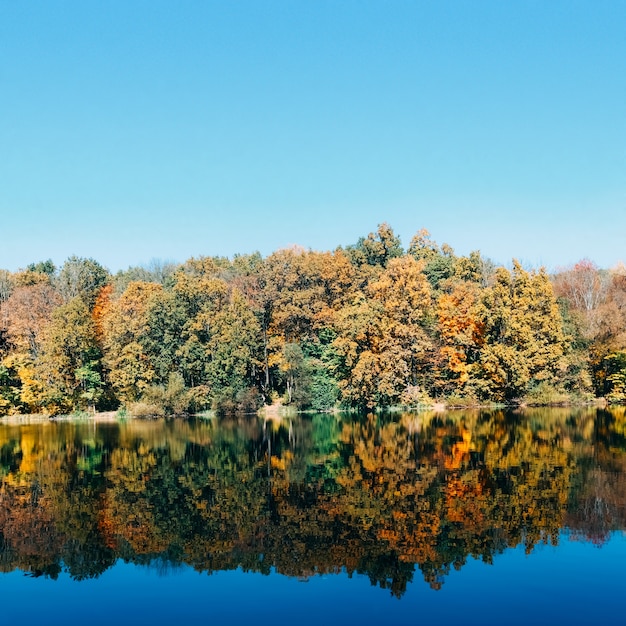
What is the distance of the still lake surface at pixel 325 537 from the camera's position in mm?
12117

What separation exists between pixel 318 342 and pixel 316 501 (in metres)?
46.1

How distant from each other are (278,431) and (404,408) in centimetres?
1864

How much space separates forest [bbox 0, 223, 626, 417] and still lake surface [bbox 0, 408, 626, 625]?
89.6 ft

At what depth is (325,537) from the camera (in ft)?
51.0

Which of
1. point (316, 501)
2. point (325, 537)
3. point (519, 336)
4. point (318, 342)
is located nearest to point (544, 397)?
point (519, 336)

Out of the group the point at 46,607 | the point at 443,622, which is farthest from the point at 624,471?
the point at 46,607

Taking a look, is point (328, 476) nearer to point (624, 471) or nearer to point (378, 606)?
point (624, 471)

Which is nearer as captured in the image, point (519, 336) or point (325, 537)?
point (325, 537)

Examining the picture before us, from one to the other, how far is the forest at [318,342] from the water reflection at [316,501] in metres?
20.7

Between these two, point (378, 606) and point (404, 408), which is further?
point (404, 408)

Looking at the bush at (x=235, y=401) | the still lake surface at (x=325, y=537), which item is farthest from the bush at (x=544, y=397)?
the still lake surface at (x=325, y=537)

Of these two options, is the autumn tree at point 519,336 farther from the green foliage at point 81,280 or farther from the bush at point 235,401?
the green foliage at point 81,280

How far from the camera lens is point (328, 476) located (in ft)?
78.6

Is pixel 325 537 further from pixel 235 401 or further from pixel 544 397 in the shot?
pixel 235 401
